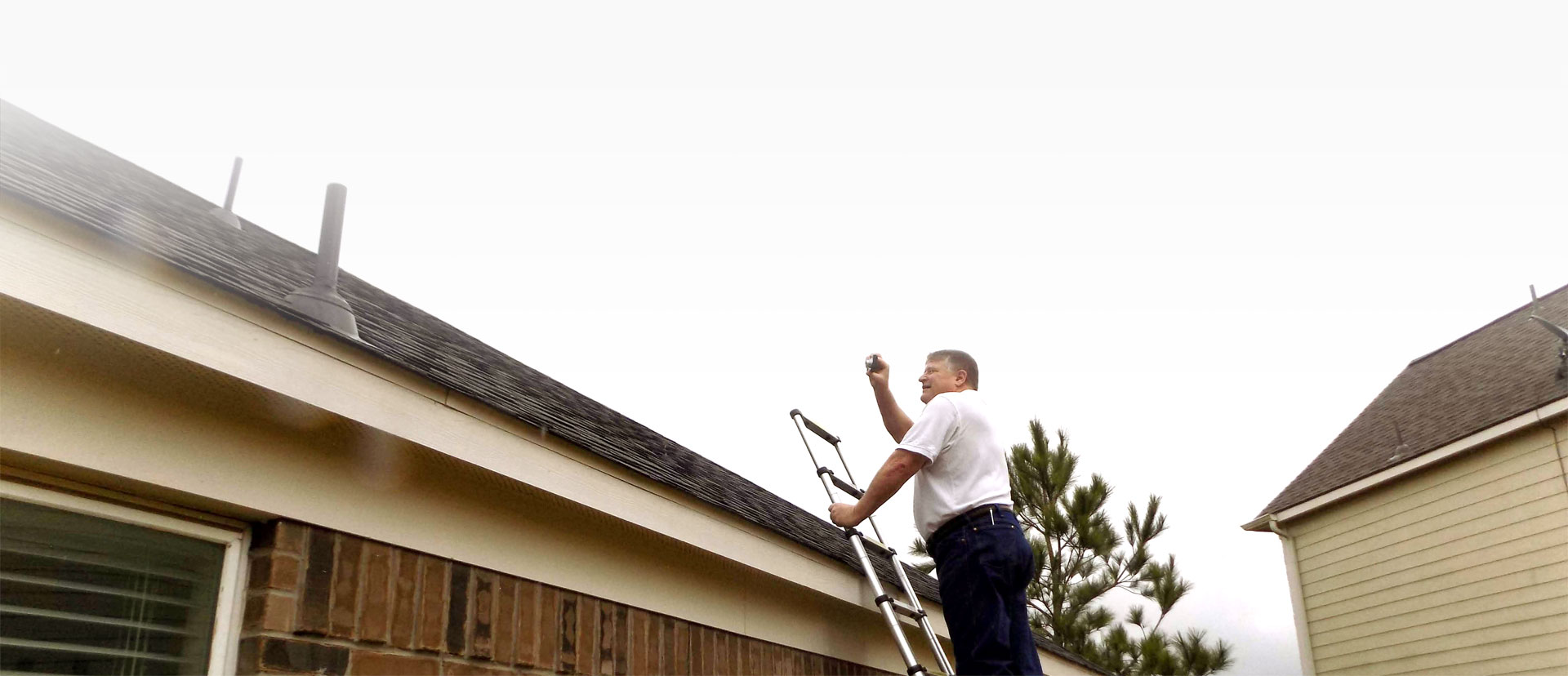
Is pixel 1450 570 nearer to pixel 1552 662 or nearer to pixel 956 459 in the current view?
pixel 1552 662

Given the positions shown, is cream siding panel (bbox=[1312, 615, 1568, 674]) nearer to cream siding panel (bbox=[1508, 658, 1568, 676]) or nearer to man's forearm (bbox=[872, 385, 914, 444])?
cream siding panel (bbox=[1508, 658, 1568, 676])

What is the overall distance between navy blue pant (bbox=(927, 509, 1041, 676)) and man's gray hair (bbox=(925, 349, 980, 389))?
74 centimetres

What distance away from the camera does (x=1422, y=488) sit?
12.3 meters

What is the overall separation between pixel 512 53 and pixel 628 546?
719 centimetres

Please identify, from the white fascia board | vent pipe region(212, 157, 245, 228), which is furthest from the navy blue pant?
the white fascia board

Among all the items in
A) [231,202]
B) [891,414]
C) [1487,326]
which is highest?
[1487,326]

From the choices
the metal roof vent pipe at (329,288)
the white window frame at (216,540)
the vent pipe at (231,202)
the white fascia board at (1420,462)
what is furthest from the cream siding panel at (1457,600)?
the white window frame at (216,540)

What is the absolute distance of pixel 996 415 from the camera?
13.6ft

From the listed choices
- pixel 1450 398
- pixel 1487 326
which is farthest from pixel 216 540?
pixel 1487 326

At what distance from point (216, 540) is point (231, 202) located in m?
3.83

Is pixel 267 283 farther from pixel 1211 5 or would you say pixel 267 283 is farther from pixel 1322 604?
pixel 1322 604

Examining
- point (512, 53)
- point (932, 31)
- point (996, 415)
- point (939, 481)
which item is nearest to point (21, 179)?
point (939, 481)

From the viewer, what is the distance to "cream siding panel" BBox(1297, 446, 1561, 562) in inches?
423

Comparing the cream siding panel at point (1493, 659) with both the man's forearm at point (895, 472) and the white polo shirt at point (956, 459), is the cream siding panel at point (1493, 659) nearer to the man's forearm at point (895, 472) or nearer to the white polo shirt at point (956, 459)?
the white polo shirt at point (956, 459)
